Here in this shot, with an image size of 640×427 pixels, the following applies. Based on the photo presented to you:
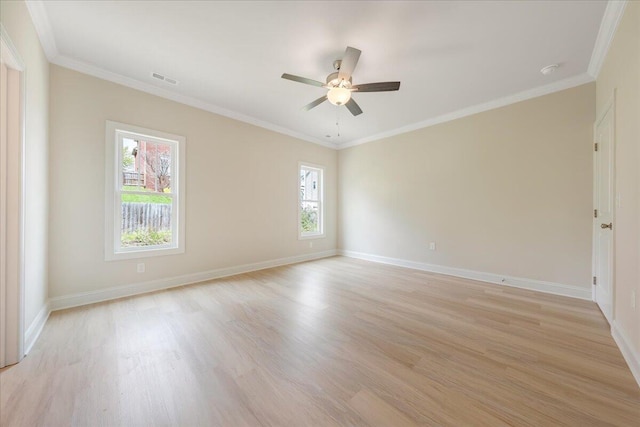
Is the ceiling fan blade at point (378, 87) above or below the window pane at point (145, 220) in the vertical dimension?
above

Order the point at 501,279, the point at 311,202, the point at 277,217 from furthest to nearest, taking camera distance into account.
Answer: the point at 311,202 → the point at 277,217 → the point at 501,279

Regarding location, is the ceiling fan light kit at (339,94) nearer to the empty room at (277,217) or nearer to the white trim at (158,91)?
the empty room at (277,217)

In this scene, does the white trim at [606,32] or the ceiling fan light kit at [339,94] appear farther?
the ceiling fan light kit at [339,94]

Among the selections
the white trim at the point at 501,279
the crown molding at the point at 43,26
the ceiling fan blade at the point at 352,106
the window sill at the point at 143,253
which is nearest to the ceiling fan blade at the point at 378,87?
the ceiling fan blade at the point at 352,106

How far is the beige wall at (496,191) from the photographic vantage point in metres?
3.08

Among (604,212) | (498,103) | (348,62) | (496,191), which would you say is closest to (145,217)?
(348,62)

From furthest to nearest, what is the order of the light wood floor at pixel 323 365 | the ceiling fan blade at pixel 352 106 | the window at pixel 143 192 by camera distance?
1. the window at pixel 143 192
2. the ceiling fan blade at pixel 352 106
3. the light wood floor at pixel 323 365

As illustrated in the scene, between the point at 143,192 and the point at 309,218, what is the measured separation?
3246mm

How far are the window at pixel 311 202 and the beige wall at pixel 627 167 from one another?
4.40m

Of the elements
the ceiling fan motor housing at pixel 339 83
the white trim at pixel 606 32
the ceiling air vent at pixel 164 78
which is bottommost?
the ceiling fan motor housing at pixel 339 83

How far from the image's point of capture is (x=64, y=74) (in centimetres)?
271

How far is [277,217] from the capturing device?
486cm

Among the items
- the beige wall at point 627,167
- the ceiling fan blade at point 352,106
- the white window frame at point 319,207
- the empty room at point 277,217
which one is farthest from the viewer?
the white window frame at point 319,207

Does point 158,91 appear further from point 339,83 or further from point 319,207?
point 319,207
